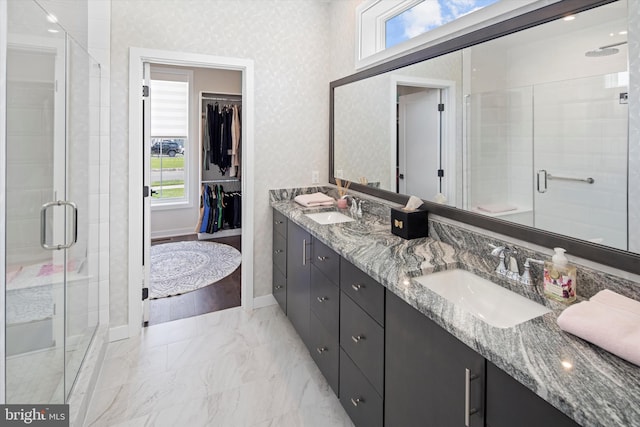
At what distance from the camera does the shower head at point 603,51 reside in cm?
113

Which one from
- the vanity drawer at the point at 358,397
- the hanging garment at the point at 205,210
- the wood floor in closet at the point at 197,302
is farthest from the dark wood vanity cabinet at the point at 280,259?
the hanging garment at the point at 205,210

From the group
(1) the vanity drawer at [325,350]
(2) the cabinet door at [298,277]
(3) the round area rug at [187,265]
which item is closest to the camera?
(1) the vanity drawer at [325,350]

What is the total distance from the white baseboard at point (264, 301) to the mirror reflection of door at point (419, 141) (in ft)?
5.24

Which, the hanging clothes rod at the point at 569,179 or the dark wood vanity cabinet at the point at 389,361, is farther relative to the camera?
the hanging clothes rod at the point at 569,179

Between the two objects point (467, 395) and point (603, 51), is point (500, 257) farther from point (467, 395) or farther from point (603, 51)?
point (603, 51)

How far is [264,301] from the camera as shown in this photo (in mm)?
3158

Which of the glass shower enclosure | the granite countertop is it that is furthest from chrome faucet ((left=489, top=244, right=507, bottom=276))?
the glass shower enclosure

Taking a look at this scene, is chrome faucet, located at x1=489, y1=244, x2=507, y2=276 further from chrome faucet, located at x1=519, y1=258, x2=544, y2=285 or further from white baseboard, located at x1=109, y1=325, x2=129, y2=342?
white baseboard, located at x1=109, y1=325, x2=129, y2=342

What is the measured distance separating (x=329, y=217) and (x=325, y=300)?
0.82 meters

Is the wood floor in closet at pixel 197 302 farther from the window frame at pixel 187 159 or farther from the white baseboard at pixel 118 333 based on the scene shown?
the window frame at pixel 187 159

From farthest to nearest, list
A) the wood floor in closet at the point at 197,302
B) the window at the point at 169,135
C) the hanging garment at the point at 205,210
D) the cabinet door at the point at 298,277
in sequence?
the hanging garment at the point at 205,210 < the window at the point at 169,135 < the wood floor in closet at the point at 197,302 < the cabinet door at the point at 298,277

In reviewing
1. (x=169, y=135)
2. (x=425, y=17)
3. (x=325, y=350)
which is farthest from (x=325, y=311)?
(x=169, y=135)

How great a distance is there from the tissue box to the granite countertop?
0.94 feet

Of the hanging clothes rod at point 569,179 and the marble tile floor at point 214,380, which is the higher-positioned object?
the hanging clothes rod at point 569,179
